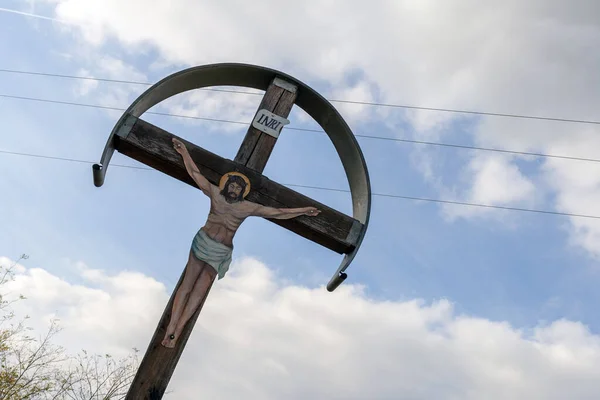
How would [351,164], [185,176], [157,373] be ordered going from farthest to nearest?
[351,164], [185,176], [157,373]

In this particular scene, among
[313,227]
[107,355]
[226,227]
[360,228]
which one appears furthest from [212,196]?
[107,355]

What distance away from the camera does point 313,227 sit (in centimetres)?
503

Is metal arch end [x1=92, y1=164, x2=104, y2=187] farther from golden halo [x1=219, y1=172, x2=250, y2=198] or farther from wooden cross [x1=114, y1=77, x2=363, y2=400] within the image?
golden halo [x1=219, y1=172, x2=250, y2=198]

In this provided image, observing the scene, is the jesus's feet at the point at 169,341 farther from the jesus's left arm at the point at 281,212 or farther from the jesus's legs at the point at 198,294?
the jesus's left arm at the point at 281,212

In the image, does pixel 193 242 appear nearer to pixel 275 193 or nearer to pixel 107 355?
pixel 275 193

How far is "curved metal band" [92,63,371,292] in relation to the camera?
5.04 m

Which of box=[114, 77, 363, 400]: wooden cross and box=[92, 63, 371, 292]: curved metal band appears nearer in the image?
box=[114, 77, 363, 400]: wooden cross

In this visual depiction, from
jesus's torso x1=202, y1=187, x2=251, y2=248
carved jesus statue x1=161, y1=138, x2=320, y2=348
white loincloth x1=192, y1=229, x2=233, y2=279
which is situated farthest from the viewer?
jesus's torso x1=202, y1=187, x2=251, y2=248

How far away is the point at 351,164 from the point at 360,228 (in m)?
0.62

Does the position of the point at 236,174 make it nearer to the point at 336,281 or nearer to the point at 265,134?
the point at 265,134

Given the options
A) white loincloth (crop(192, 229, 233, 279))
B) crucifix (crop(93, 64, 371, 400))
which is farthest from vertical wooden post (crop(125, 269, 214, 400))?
white loincloth (crop(192, 229, 233, 279))

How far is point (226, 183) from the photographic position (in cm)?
494

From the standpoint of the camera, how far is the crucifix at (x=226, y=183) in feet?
14.7

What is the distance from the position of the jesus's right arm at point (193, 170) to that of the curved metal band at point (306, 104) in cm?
41
